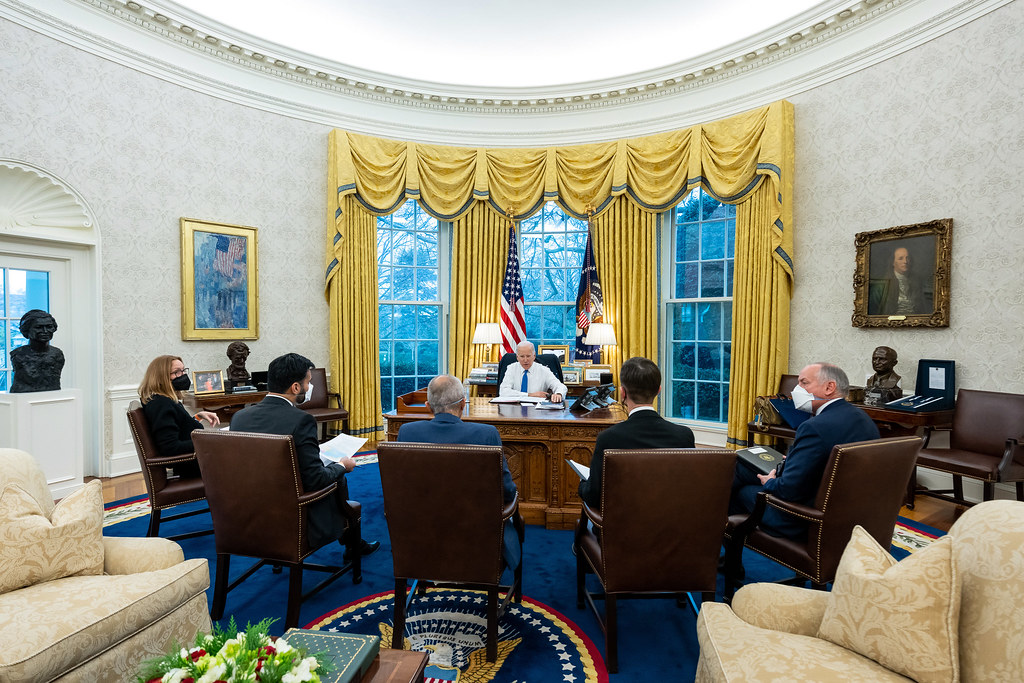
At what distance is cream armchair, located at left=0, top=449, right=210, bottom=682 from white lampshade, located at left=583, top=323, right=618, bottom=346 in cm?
485

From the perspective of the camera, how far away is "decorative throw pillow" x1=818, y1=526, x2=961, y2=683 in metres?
1.37

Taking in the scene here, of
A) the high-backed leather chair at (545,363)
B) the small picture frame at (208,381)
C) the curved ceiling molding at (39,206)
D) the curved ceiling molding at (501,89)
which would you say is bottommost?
the small picture frame at (208,381)

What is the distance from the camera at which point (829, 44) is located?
5406 mm

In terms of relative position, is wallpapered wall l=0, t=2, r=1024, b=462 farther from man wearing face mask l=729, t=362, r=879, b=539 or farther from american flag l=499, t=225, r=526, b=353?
man wearing face mask l=729, t=362, r=879, b=539

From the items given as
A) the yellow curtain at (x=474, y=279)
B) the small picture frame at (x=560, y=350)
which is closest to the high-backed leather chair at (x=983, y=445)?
the small picture frame at (x=560, y=350)

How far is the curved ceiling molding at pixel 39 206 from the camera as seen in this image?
15.3ft

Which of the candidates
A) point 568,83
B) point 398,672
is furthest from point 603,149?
point 398,672

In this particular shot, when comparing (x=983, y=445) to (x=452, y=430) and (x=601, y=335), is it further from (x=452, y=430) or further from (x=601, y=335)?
(x=452, y=430)

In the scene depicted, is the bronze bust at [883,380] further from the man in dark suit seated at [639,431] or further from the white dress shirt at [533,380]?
the man in dark suit seated at [639,431]

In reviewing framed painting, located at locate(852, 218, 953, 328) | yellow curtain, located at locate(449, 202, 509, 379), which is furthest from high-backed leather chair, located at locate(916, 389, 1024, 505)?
yellow curtain, located at locate(449, 202, 509, 379)

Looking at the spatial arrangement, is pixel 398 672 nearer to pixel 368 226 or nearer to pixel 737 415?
pixel 737 415

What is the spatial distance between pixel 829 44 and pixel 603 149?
2.62 m

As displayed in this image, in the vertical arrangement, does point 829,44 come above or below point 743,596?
above

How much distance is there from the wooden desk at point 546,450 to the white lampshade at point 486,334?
8.60ft
